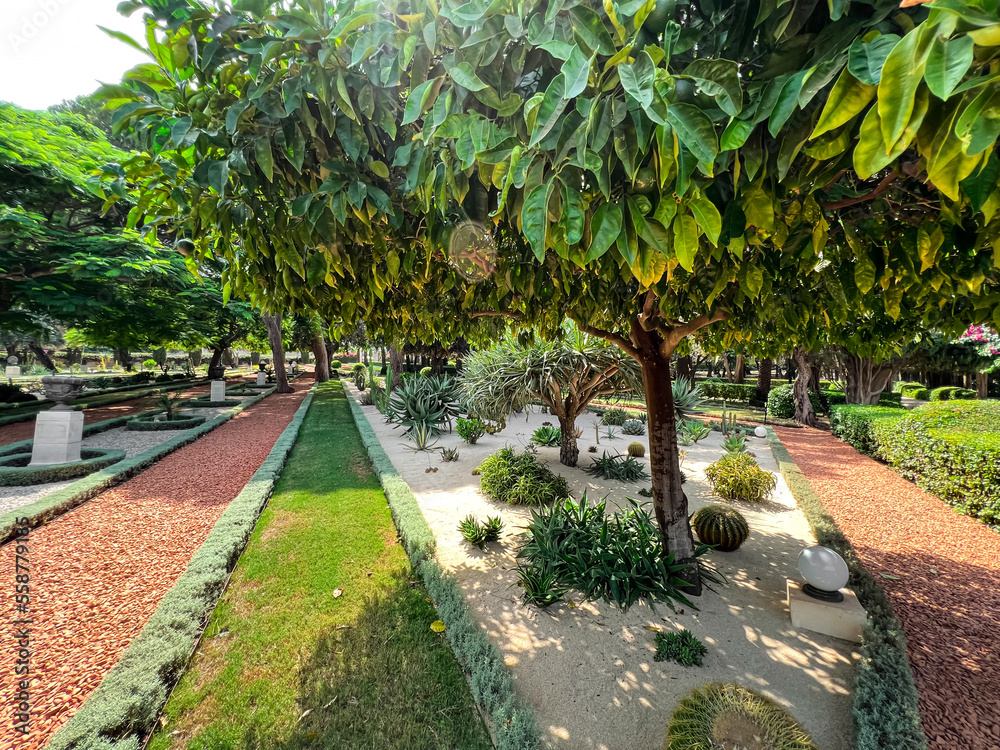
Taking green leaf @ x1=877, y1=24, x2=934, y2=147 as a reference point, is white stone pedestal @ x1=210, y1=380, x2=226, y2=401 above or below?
below

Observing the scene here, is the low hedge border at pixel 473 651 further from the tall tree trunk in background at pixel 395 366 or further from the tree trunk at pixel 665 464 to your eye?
the tall tree trunk in background at pixel 395 366

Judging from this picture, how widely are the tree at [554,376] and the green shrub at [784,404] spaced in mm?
14055

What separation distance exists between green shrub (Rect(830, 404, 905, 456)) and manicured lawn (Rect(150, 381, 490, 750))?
496 inches

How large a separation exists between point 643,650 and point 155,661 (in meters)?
3.98

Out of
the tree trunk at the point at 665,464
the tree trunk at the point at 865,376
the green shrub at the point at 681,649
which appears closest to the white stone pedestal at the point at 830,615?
the tree trunk at the point at 665,464

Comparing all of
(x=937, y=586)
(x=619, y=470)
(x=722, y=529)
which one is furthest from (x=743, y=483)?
(x=937, y=586)

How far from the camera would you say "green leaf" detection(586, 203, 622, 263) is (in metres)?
1.20

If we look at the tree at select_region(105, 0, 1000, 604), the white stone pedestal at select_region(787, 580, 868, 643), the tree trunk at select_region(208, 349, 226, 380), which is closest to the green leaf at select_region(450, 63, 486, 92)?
the tree at select_region(105, 0, 1000, 604)

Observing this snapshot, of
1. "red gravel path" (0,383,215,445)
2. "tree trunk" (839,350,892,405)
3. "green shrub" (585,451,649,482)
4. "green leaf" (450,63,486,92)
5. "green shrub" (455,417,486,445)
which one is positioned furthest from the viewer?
"tree trunk" (839,350,892,405)

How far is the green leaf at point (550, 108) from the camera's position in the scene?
1.11 meters

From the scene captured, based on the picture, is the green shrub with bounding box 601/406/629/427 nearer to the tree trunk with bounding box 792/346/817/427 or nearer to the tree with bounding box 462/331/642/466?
the tree with bounding box 462/331/642/466

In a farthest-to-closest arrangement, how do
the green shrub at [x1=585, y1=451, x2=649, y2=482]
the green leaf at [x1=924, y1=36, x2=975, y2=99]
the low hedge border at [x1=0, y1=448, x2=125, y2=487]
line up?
1. the green shrub at [x1=585, y1=451, x2=649, y2=482]
2. the low hedge border at [x1=0, y1=448, x2=125, y2=487]
3. the green leaf at [x1=924, y1=36, x2=975, y2=99]

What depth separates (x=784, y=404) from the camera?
17797 mm

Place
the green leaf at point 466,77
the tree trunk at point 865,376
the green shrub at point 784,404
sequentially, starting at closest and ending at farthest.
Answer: the green leaf at point 466,77 → the tree trunk at point 865,376 → the green shrub at point 784,404
